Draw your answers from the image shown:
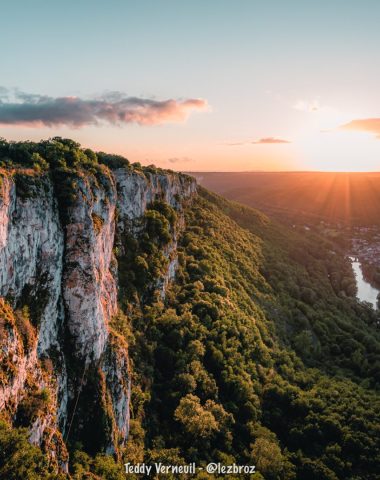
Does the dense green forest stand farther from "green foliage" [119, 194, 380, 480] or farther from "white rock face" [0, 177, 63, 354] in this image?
"white rock face" [0, 177, 63, 354]

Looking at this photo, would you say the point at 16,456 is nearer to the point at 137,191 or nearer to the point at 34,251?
the point at 34,251

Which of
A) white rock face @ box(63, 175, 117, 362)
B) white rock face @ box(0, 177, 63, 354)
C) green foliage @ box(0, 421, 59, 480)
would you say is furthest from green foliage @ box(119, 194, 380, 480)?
green foliage @ box(0, 421, 59, 480)

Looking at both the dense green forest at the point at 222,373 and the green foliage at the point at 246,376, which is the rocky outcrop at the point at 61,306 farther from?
the green foliage at the point at 246,376

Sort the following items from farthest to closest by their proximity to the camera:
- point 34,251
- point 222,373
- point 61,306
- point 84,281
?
point 222,373
point 84,281
point 61,306
point 34,251

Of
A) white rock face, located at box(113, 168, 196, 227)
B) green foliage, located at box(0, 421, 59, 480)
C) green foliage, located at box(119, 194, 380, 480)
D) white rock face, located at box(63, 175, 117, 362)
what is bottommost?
green foliage, located at box(119, 194, 380, 480)

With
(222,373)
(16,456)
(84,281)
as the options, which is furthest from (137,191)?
(16,456)

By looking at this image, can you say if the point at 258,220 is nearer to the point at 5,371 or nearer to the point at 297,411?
the point at 297,411
